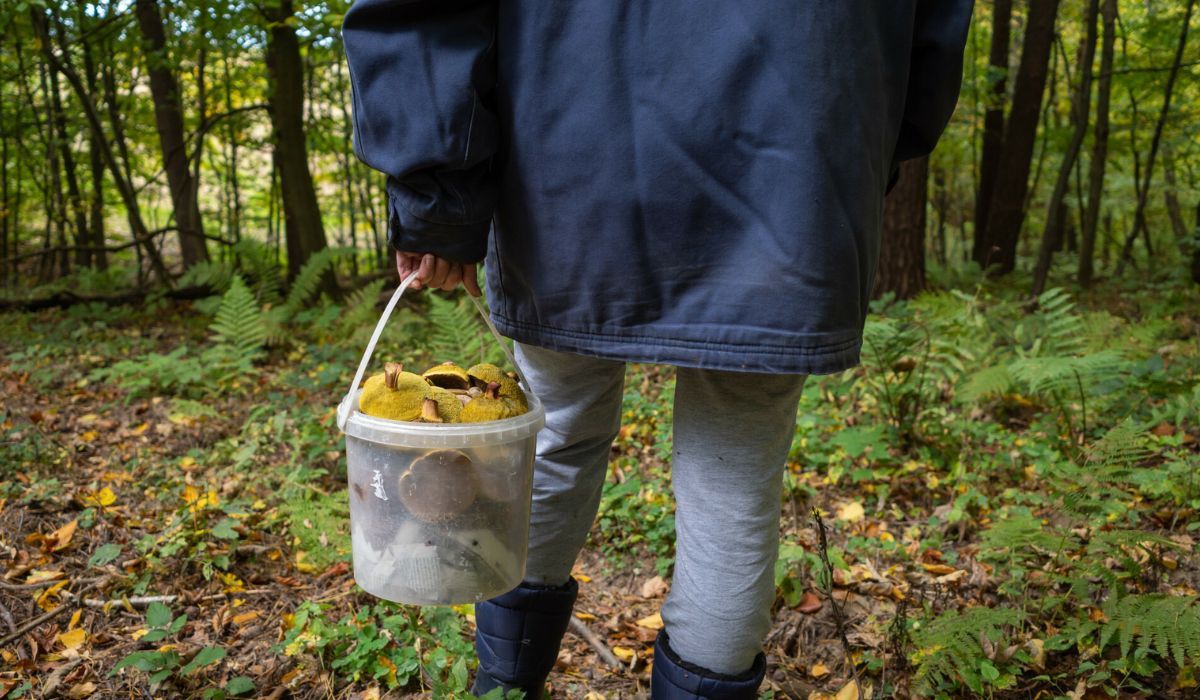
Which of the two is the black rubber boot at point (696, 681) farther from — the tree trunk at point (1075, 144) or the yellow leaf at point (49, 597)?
the tree trunk at point (1075, 144)

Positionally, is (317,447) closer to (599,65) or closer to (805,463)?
(805,463)

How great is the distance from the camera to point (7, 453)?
3.30 m

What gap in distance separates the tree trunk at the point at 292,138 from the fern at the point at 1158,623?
654cm

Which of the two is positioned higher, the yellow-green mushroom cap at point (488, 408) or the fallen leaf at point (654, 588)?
the yellow-green mushroom cap at point (488, 408)

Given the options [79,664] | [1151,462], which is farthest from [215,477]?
[1151,462]

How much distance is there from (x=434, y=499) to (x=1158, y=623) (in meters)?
1.67

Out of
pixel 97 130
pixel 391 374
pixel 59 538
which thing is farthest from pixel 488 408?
pixel 97 130

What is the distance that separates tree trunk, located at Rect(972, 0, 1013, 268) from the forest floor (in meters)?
4.73

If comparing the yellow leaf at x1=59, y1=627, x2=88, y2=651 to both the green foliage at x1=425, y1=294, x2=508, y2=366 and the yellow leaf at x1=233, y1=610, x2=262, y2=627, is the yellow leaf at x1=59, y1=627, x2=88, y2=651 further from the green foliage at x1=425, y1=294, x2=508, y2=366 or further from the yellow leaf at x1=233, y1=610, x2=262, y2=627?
the green foliage at x1=425, y1=294, x2=508, y2=366

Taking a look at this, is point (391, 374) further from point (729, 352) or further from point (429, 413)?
point (729, 352)

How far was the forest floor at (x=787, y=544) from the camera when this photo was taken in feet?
6.64

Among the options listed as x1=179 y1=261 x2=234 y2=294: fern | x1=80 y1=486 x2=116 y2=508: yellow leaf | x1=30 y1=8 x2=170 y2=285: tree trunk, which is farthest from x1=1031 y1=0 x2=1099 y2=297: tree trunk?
x1=30 y1=8 x2=170 y2=285: tree trunk

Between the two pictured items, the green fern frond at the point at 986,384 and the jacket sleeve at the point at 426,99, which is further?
the green fern frond at the point at 986,384

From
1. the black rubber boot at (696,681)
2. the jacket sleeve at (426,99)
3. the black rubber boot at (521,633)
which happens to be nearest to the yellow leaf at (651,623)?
the black rubber boot at (521,633)
